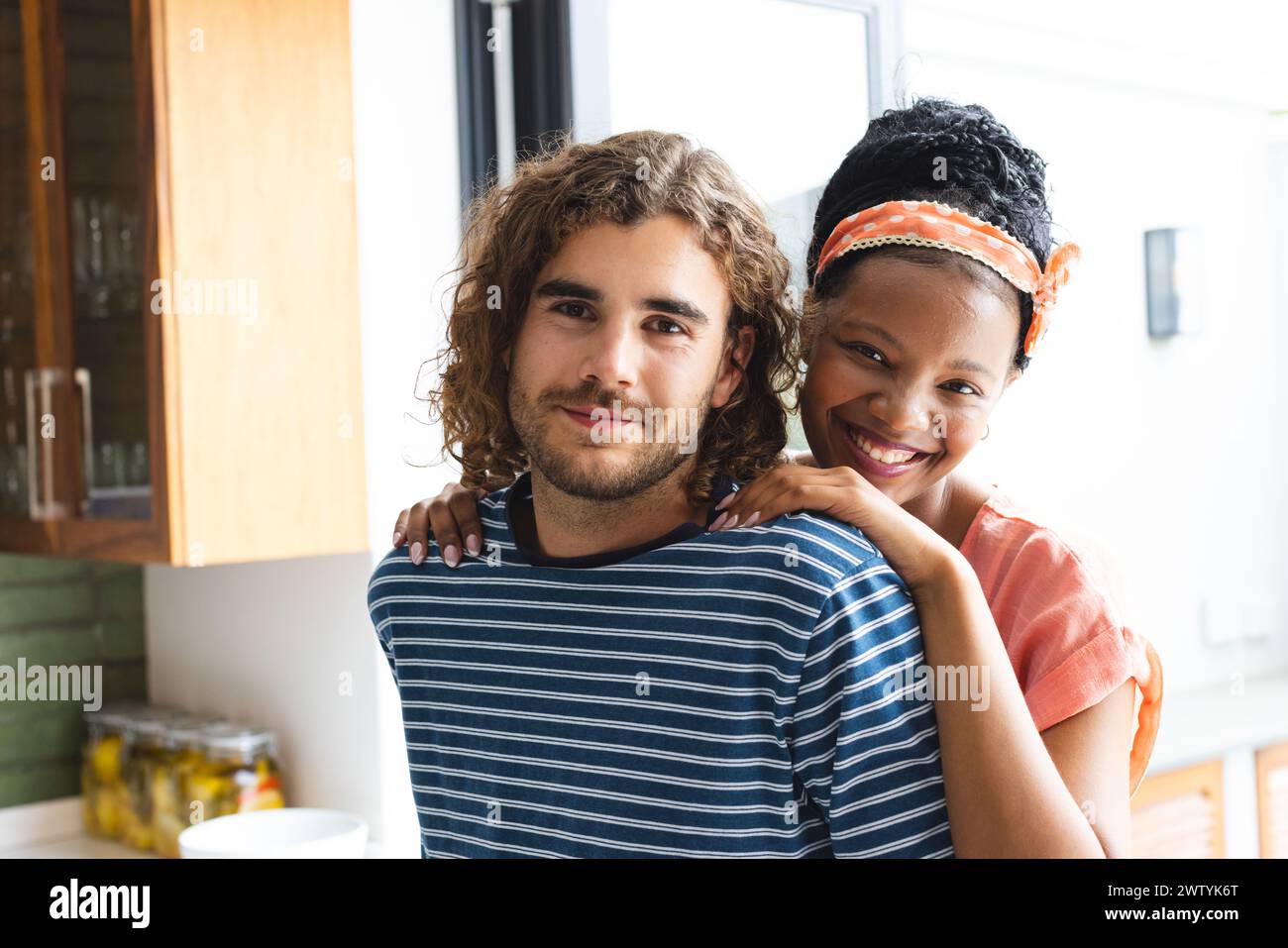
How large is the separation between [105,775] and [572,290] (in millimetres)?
1599

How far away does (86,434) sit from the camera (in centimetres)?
196

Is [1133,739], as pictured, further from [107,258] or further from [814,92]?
[107,258]

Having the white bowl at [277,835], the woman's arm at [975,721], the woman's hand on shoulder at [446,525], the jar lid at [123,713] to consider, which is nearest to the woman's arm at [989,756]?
the woman's arm at [975,721]

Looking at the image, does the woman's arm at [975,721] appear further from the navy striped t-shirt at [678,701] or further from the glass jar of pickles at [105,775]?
the glass jar of pickles at [105,775]

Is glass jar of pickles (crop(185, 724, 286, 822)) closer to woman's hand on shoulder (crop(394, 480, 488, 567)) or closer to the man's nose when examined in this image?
woman's hand on shoulder (crop(394, 480, 488, 567))

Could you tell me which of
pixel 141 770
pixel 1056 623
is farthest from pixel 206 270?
pixel 1056 623

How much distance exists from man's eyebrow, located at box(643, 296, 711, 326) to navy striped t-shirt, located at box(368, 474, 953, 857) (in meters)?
0.15

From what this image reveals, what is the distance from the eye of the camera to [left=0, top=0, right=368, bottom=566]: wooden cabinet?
1696mm

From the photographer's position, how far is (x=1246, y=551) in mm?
3047

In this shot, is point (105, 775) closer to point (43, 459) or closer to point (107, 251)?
point (43, 459)

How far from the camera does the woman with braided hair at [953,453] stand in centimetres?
92

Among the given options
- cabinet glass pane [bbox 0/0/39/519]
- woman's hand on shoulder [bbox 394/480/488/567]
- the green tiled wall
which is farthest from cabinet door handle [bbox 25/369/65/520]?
woman's hand on shoulder [bbox 394/480/488/567]

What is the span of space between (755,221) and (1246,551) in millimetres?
2402

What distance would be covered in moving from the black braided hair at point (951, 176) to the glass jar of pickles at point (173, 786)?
1.32 metres
